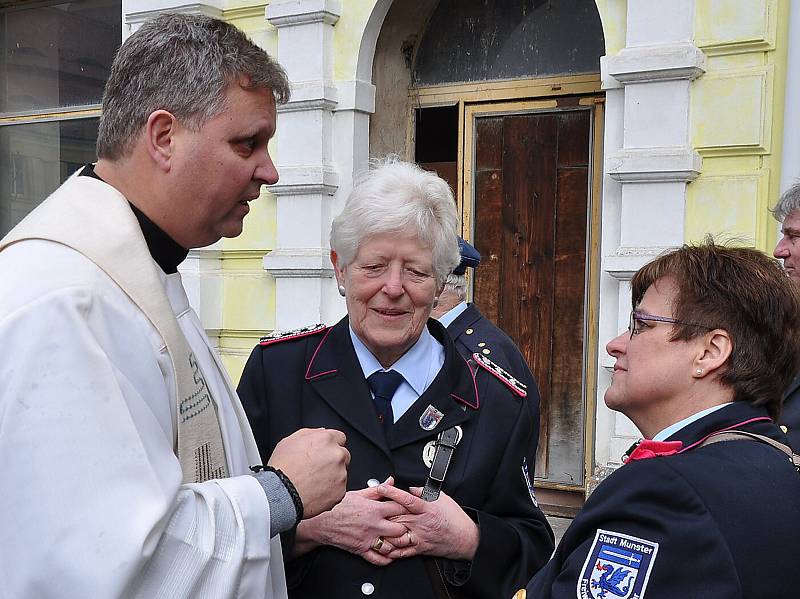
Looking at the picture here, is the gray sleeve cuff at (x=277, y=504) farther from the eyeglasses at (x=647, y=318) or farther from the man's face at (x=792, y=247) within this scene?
the man's face at (x=792, y=247)

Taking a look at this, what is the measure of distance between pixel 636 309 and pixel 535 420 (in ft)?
1.81

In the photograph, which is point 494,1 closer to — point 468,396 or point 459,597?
point 468,396

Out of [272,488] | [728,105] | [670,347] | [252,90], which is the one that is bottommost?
[272,488]

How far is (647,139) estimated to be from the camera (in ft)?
14.8

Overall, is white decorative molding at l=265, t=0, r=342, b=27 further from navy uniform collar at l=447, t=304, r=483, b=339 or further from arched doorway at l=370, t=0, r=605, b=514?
navy uniform collar at l=447, t=304, r=483, b=339

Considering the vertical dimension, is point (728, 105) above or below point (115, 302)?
above

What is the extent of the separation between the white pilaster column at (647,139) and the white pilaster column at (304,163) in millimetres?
1677

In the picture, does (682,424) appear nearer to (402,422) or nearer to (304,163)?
(402,422)

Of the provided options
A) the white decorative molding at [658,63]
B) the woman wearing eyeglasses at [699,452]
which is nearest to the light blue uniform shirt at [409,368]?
the woman wearing eyeglasses at [699,452]

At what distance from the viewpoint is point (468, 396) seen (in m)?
2.32

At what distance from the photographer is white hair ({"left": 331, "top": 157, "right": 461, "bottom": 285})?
229 centimetres

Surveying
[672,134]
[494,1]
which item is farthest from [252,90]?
[494,1]

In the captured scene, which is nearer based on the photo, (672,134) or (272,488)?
(272,488)

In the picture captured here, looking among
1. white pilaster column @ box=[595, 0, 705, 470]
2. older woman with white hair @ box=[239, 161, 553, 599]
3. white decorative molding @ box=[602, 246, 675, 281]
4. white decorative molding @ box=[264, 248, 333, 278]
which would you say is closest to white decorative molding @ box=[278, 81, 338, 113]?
white decorative molding @ box=[264, 248, 333, 278]
